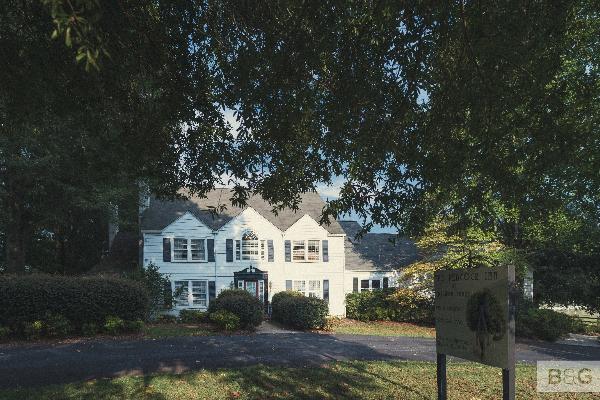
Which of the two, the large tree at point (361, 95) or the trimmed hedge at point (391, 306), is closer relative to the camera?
the large tree at point (361, 95)

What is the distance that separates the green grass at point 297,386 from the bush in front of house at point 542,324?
44.4 feet

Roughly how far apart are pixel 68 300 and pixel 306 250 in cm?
1644

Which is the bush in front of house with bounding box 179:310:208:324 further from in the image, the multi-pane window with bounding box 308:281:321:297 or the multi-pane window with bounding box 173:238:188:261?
the multi-pane window with bounding box 308:281:321:297

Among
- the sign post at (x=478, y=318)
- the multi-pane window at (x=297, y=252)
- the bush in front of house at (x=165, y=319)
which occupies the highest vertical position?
the sign post at (x=478, y=318)

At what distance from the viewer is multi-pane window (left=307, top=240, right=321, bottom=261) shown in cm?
3144

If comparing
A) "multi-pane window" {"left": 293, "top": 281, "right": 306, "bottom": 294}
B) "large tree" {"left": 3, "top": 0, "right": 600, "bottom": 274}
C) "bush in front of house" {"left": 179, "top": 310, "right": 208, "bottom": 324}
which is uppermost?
"large tree" {"left": 3, "top": 0, "right": 600, "bottom": 274}

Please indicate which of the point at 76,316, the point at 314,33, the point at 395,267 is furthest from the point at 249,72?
the point at 395,267

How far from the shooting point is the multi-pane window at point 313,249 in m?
31.4

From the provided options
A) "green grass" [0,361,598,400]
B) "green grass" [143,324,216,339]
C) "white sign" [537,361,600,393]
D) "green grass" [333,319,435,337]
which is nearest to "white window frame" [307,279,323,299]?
"green grass" [333,319,435,337]

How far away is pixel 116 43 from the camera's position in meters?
6.29

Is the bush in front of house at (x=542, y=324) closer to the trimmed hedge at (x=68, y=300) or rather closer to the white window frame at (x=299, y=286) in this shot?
the white window frame at (x=299, y=286)

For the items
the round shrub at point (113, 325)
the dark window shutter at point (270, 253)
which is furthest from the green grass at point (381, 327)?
the round shrub at point (113, 325)

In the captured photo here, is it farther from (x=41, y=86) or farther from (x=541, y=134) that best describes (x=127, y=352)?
(x=541, y=134)

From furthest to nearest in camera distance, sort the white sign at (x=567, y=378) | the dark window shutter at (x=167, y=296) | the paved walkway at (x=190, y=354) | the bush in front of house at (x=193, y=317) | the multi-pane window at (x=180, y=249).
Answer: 1. the multi-pane window at (x=180, y=249)
2. the dark window shutter at (x=167, y=296)
3. the bush in front of house at (x=193, y=317)
4. the paved walkway at (x=190, y=354)
5. the white sign at (x=567, y=378)
